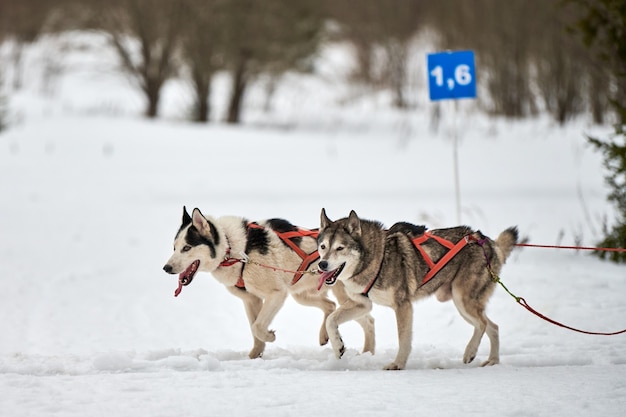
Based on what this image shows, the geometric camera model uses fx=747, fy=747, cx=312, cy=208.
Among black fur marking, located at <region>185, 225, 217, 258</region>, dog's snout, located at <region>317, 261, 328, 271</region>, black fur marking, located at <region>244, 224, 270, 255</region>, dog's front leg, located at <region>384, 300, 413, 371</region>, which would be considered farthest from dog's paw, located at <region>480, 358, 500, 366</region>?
black fur marking, located at <region>185, 225, 217, 258</region>

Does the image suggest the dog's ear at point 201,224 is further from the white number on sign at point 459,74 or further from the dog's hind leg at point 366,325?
the white number on sign at point 459,74

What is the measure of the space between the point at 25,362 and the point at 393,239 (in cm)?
298

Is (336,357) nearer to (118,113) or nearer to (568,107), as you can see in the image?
(568,107)

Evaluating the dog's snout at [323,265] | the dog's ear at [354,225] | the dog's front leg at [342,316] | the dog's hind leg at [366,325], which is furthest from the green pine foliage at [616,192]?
the dog's snout at [323,265]

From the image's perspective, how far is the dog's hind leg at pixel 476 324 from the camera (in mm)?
5812

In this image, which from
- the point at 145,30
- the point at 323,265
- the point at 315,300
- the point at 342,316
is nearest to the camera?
the point at 323,265

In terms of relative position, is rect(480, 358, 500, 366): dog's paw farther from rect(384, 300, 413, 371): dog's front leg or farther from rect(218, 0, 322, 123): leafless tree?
rect(218, 0, 322, 123): leafless tree

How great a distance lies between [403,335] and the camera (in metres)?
5.66

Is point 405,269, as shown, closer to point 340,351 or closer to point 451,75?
point 340,351

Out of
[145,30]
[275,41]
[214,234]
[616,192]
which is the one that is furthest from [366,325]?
[145,30]

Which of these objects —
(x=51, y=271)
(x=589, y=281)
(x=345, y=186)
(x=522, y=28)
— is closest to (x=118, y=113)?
(x=345, y=186)

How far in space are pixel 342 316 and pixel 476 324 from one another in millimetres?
1073

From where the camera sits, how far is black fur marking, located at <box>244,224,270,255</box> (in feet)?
20.3

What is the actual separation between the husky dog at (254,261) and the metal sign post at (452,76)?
4024mm
